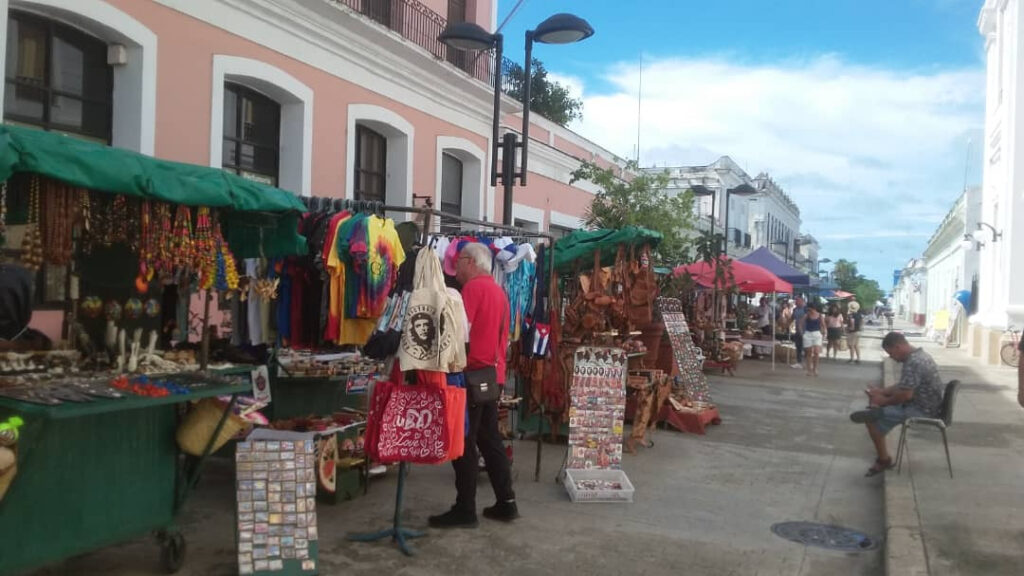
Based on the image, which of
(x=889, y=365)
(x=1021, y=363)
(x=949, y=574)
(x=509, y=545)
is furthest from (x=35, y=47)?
(x=889, y=365)

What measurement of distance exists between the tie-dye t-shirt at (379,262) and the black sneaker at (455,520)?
154 cm

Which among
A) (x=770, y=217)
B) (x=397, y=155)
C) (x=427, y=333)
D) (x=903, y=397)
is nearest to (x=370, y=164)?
(x=397, y=155)

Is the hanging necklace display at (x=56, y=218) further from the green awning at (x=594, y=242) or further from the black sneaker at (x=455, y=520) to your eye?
the green awning at (x=594, y=242)

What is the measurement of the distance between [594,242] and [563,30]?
238 centimetres

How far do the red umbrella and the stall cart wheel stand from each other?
11722mm

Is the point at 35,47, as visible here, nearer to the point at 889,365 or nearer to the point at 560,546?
the point at 560,546

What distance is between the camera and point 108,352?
4914mm

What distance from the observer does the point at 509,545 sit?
5293 mm

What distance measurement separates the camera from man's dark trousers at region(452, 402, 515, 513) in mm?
5461

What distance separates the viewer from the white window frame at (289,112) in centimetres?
920

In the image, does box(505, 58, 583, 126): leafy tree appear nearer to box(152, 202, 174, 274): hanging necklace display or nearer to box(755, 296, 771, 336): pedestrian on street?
box(755, 296, 771, 336): pedestrian on street

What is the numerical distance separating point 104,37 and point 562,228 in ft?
40.0

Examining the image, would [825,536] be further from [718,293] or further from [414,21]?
[718,293]

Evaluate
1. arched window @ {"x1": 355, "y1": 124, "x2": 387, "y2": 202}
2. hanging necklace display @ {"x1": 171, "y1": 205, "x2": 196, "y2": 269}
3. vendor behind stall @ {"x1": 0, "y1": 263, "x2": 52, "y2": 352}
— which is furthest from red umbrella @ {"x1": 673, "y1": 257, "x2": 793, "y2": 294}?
vendor behind stall @ {"x1": 0, "y1": 263, "x2": 52, "y2": 352}
